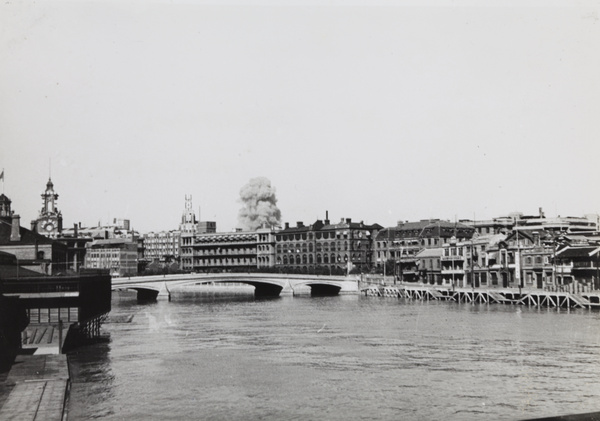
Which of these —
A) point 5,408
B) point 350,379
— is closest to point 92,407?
point 5,408

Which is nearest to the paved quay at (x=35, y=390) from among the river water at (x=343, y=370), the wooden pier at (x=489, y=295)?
Result: the river water at (x=343, y=370)

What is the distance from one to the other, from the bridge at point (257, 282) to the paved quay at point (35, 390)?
267 feet

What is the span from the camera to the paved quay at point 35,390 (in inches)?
1184

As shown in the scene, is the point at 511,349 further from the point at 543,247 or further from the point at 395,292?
the point at 395,292

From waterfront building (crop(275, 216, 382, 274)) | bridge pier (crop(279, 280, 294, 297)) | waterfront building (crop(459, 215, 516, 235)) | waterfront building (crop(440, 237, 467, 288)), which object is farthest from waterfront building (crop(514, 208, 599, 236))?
bridge pier (crop(279, 280, 294, 297))

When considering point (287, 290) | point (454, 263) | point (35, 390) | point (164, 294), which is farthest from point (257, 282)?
point (35, 390)

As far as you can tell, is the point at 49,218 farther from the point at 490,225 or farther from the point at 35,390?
the point at 35,390

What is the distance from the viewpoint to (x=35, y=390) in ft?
113

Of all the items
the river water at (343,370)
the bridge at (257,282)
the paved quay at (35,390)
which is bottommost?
the river water at (343,370)

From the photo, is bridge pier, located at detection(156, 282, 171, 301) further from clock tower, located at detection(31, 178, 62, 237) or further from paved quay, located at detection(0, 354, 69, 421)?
paved quay, located at detection(0, 354, 69, 421)

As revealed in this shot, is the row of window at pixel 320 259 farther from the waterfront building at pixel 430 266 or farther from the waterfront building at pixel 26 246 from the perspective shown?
the waterfront building at pixel 26 246

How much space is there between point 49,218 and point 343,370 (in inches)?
5264

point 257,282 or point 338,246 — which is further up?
point 338,246

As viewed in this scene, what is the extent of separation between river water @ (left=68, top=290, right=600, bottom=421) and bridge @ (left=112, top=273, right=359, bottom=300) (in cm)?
5274
